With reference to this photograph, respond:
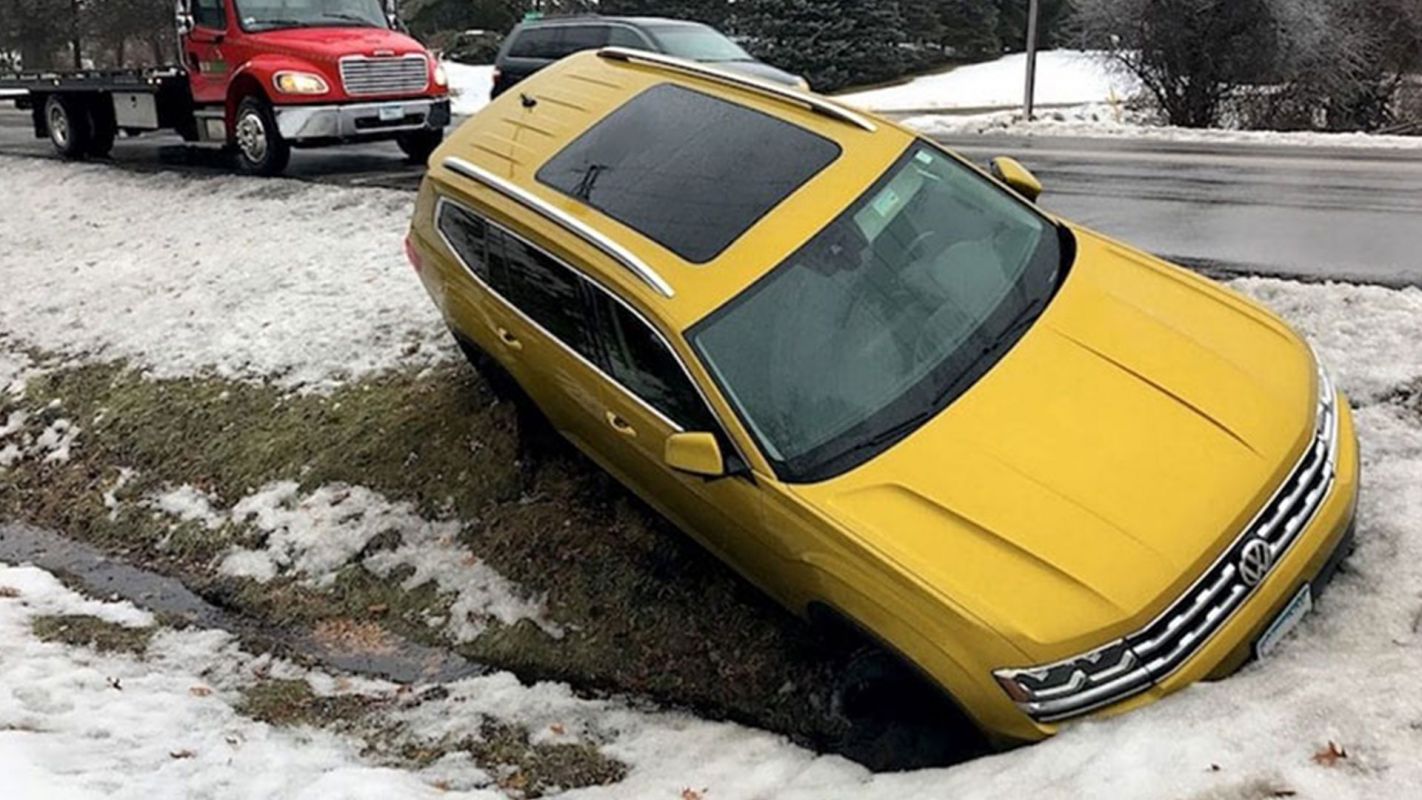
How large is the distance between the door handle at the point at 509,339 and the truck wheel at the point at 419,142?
9.44 metres

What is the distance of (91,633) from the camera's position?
571 cm

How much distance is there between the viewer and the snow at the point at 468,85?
33.1m

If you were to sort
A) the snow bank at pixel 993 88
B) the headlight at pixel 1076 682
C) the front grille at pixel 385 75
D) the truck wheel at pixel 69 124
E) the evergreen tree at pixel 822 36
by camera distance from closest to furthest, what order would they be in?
the headlight at pixel 1076 682
the front grille at pixel 385 75
the truck wheel at pixel 69 124
the snow bank at pixel 993 88
the evergreen tree at pixel 822 36

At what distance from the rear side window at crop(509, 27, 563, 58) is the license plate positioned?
590 inches

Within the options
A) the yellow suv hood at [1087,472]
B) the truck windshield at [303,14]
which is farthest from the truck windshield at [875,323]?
the truck windshield at [303,14]

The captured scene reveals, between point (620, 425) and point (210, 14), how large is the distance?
11.6m

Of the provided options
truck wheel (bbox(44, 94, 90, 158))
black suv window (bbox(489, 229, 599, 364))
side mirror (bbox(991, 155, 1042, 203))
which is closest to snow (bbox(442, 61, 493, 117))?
truck wheel (bbox(44, 94, 90, 158))

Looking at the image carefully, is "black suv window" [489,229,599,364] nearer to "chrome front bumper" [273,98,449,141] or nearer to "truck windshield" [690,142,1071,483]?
"truck windshield" [690,142,1071,483]

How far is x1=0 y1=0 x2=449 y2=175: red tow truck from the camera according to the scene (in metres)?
13.4

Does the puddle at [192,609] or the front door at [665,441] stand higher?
the front door at [665,441]

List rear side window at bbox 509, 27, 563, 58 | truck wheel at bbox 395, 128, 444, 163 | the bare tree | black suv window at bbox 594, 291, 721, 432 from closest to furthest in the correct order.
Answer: black suv window at bbox 594, 291, 721, 432, truck wheel at bbox 395, 128, 444, 163, rear side window at bbox 509, 27, 563, 58, the bare tree

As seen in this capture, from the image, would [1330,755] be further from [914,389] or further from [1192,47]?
[1192,47]

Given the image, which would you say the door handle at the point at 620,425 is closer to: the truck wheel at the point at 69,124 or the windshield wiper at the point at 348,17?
the windshield wiper at the point at 348,17

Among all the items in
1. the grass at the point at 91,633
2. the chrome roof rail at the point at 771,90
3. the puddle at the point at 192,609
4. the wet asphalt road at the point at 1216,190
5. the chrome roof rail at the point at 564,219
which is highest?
the chrome roof rail at the point at 771,90
